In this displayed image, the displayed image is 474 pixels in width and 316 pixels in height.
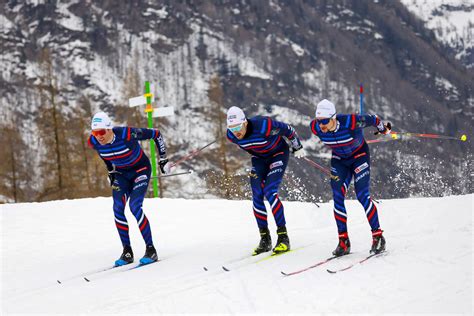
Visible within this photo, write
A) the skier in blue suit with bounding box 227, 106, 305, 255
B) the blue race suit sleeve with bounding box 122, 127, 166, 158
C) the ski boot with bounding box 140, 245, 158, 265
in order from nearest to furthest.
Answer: the skier in blue suit with bounding box 227, 106, 305, 255
the blue race suit sleeve with bounding box 122, 127, 166, 158
the ski boot with bounding box 140, 245, 158, 265

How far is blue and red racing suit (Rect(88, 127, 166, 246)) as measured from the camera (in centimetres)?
768

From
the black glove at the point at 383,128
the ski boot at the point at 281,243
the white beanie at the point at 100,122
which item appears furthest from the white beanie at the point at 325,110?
the white beanie at the point at 100,122

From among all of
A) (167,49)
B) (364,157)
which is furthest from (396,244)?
(167,49)

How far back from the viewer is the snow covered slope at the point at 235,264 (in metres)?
5.26

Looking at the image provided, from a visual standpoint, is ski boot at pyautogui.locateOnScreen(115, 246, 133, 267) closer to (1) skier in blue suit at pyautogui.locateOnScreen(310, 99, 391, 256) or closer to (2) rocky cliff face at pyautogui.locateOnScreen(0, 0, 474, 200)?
(1) skier in blue suit at pyautogui.locateOnScreen(310, 99, 391, 256)

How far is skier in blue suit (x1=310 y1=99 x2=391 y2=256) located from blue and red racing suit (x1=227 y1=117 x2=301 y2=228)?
22.9 inches

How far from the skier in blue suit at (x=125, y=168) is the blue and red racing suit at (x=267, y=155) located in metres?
1.26

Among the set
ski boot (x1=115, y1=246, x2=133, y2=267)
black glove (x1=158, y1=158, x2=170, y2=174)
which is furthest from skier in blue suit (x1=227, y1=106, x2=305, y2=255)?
ski boot (x1=115, y1=246, x2=133, y2=267)

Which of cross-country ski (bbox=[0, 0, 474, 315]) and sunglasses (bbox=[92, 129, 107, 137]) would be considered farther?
sunglasses (bbox=[92, 129, 107, 137])

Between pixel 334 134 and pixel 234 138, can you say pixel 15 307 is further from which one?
pixel 334 134

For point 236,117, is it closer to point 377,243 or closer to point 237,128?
point 237,128

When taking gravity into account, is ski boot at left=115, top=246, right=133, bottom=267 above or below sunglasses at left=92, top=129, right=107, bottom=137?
below

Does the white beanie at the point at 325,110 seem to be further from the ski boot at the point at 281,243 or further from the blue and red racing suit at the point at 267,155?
the ski boot at the point at 281,243

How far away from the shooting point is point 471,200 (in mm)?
10258
